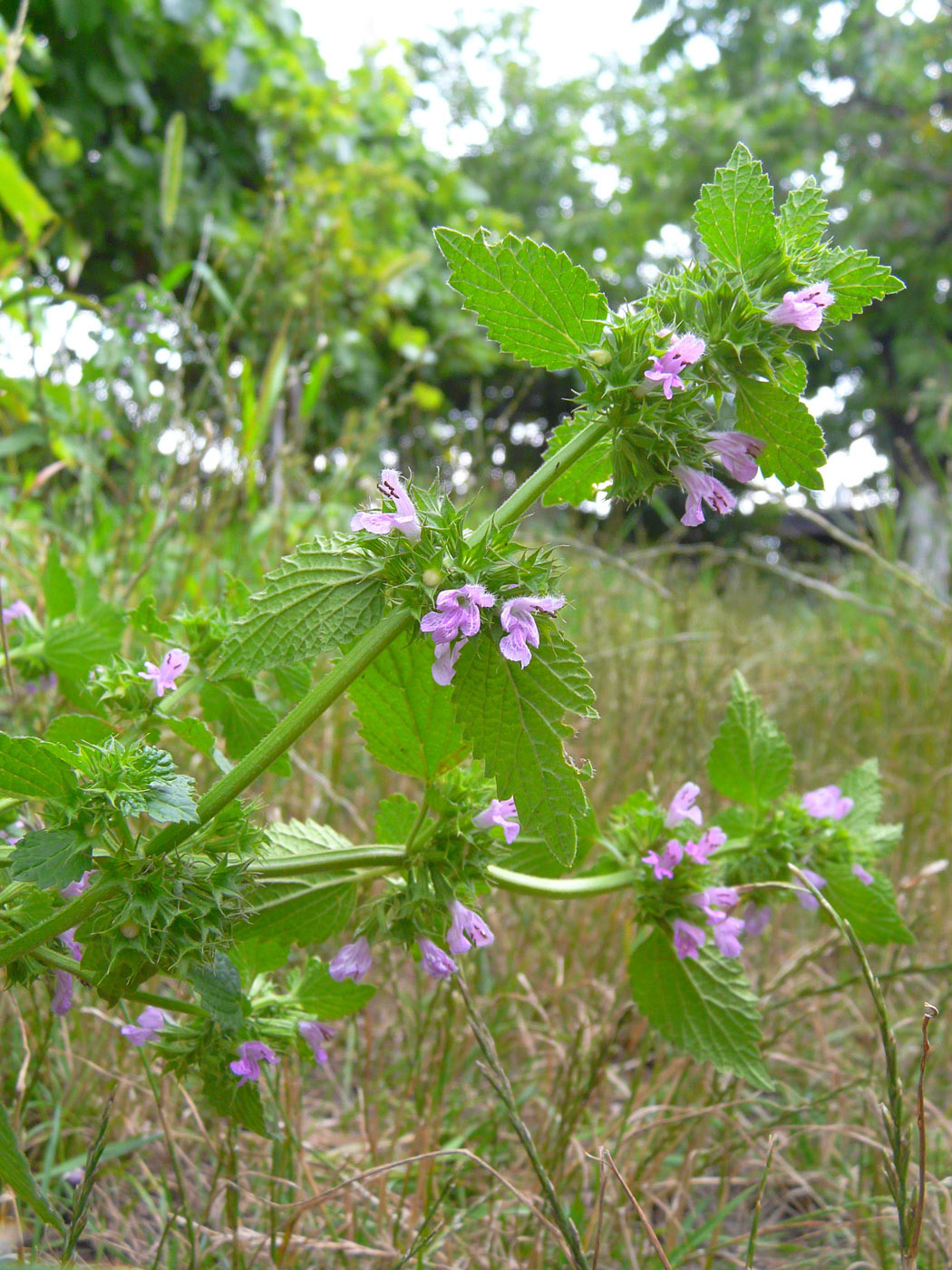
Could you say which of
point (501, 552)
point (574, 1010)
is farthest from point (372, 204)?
point (501, 552)

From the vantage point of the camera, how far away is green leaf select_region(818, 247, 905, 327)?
2.20 ft

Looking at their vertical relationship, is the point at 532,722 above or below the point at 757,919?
above

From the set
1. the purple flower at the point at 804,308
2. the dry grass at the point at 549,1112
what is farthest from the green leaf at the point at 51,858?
the purple flower at the point at 804,308

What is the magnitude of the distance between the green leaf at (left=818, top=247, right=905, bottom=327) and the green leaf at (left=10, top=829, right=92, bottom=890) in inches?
25.6

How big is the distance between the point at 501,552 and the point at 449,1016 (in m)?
0.69

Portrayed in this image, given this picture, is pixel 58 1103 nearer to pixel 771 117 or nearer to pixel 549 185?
pixel 771 117

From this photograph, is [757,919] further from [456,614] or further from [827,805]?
[456,614]

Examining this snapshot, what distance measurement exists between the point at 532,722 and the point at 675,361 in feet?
0.87

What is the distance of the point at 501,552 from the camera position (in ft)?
2.04

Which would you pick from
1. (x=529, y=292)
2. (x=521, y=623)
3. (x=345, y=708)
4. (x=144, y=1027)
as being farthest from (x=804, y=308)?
(x=345, y=708)

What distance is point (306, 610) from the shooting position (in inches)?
24.3

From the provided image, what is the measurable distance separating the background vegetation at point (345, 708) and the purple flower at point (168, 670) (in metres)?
0.08

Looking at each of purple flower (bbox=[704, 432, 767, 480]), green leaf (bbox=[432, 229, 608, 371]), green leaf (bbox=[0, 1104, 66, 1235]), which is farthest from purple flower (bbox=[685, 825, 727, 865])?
green leaf (bbox=[0, 1104, 66, 1235])

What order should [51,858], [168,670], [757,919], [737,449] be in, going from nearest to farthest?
[51,858] < [737,449] < [168,670] < [757,919]
